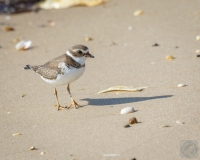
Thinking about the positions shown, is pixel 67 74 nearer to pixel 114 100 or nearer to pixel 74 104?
pixel 74 104

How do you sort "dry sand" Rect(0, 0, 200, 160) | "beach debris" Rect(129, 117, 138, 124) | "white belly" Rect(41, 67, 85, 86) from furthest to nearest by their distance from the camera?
"white belly" Rect(41, 67, 85, 86) → "beach debris" Rect(129, 117, 138, 124) → "dry sand" Rect(0, 0, 200, 160)

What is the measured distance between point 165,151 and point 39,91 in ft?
10.4

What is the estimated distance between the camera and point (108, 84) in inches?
328

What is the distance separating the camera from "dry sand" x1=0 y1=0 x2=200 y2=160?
20.6 ft

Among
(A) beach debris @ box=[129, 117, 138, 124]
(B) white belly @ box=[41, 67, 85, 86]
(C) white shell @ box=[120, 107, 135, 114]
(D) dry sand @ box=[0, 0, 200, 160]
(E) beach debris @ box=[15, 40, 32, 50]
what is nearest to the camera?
(D) dry sand @ box=[0, 0, 200, 160]

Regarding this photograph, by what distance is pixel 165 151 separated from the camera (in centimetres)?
583

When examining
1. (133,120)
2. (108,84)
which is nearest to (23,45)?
(108,84)

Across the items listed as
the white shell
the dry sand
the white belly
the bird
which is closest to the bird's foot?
the bird

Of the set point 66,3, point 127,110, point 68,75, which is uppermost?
point 68,75

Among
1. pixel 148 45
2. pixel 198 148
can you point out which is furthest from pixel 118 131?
pixel 148 45

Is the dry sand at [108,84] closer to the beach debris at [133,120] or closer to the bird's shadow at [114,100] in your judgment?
the bird's shadow at [114,100]

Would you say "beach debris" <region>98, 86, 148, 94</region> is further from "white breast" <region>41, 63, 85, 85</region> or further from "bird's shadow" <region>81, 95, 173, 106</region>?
"white breast" <region>41, 63, 85, 85</region>

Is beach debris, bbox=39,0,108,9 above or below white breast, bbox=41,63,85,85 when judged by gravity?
below

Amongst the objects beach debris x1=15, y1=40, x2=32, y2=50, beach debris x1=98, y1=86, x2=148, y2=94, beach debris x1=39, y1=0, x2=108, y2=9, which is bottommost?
beach debris x1=98, y1=86, x2=148, y2=94
